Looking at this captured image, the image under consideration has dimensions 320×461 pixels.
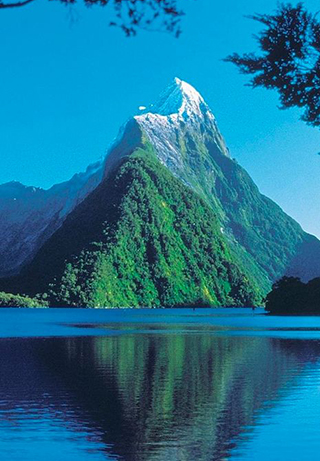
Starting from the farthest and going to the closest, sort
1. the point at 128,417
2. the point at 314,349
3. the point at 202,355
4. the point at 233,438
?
the point at 314,349 < the point at 202,355 < the point at 128,417 < the point at 233,438

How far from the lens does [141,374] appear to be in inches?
1734

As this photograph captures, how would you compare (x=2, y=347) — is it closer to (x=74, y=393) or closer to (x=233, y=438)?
(x=74, y=393)

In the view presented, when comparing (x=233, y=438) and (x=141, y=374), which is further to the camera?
(x=141, y=374)

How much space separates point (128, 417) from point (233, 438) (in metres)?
5.32

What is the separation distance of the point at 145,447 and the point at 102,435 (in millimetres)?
2794

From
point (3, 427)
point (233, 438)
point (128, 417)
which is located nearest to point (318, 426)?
point (233, 438)

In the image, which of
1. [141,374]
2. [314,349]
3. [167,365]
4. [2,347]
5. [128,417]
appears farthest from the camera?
[2,347]

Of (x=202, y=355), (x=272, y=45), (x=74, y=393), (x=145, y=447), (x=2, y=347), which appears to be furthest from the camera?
(x=2, y=347)

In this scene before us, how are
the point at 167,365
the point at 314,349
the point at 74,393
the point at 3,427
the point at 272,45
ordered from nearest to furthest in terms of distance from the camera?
the point at 272,45 < the point at 3,427 < the point at 74,393 < the point at 167,365 < the point at 314,349

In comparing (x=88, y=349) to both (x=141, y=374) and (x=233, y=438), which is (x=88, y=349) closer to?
(x=141, y=374)

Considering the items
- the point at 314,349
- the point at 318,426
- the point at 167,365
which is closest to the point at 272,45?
the point at 318,426

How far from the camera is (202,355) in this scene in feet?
195

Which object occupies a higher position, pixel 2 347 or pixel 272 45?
pixel 272 45

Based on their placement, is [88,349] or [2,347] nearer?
[88,349]
